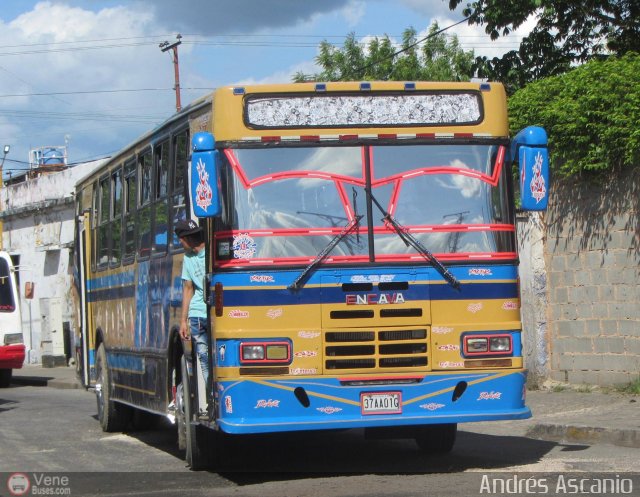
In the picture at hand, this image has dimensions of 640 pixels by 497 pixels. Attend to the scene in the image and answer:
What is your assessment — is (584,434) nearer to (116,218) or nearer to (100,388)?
(116,218)

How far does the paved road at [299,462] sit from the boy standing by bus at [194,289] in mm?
1043

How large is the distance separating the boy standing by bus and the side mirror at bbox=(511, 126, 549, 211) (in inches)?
104

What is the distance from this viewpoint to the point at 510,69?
20.3 meters

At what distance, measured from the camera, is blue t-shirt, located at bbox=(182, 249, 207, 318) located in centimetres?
979

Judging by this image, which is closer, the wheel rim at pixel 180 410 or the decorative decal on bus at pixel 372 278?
the decorative decal on bus at pixel 372 278

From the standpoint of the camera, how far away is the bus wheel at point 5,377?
82.7 ft

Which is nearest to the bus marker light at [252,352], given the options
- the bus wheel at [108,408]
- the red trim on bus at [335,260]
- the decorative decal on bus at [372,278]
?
the red trim on bus at [335,260]

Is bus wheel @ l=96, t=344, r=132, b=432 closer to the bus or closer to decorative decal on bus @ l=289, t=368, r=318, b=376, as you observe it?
the bus

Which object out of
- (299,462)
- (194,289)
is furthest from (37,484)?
(299,462)

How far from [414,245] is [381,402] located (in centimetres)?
123

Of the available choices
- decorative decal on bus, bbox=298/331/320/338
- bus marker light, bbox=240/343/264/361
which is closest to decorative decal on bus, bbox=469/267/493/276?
decorative decal on bus, bbox=298/331/320/338

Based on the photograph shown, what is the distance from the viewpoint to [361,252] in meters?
9.17

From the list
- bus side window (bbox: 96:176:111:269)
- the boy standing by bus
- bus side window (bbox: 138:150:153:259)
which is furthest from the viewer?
bus side window (bbox: 96:176:111:269)

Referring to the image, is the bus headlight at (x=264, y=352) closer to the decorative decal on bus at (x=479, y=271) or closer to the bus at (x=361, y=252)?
the bus at (x=361, y=252)
